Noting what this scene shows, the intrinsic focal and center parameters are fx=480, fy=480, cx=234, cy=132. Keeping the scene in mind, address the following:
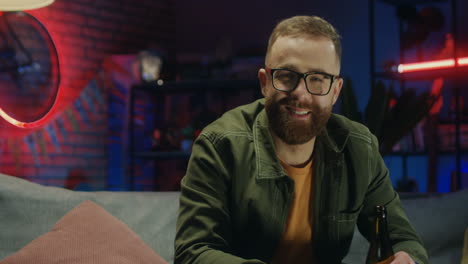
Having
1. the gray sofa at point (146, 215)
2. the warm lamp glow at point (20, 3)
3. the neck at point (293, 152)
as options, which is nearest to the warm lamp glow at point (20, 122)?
the warm lamp glow at point (20, 3)

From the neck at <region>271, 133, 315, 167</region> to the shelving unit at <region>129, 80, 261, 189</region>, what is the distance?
2344 millimetres

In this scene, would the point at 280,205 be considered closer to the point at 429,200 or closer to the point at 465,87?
the point at 429,200

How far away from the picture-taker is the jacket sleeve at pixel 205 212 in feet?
4.09

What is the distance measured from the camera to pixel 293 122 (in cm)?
139

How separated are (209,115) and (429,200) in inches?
93.5

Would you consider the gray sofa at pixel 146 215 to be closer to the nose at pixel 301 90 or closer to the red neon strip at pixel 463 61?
the nose at pixel 301 90

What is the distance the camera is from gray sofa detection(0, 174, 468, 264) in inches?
67.2

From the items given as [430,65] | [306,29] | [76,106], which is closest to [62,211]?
[306,29]

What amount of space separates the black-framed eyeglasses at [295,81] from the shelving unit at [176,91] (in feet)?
8.04

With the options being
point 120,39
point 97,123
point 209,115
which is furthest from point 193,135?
point 120,39

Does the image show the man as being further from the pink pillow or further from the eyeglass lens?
the pink pillow

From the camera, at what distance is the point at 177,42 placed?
514cm

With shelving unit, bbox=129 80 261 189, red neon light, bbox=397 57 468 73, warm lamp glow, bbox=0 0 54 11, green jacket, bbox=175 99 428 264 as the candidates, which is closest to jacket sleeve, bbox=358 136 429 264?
green jacket, bbox=175 99 428 264

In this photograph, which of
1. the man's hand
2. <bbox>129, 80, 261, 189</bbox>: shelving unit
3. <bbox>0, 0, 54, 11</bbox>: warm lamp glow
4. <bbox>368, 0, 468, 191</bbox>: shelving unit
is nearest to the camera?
the man's hand
